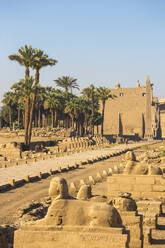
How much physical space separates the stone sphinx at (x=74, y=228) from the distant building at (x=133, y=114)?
275 feet

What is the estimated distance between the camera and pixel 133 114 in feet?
304

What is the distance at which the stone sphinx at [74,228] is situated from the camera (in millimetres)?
5609

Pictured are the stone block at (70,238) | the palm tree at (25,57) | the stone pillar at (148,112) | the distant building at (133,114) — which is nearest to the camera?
the stone block at (70,238)

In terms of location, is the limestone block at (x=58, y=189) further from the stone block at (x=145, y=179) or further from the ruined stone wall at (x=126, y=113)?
the ruined stone wall at (x=126, y=113)

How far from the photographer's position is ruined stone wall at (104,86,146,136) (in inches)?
3595

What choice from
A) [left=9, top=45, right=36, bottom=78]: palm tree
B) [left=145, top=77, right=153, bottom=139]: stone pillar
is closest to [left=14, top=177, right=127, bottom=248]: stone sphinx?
[left=9, top=45, right=36, bottom=78]: palm tree

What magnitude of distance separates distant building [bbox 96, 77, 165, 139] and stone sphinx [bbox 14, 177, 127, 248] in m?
83.8

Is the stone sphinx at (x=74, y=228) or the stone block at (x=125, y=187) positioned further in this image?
the stone block at (x=125, y=187)

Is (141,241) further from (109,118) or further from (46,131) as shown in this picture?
(109,118)

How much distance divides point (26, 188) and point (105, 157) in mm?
17800

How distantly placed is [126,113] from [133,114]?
197 centimetres

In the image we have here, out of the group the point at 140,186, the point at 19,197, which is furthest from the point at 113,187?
the point at 19,197

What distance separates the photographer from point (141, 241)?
282 inches

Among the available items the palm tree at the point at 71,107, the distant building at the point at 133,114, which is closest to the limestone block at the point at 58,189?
the palm tree at the point at 71,107
